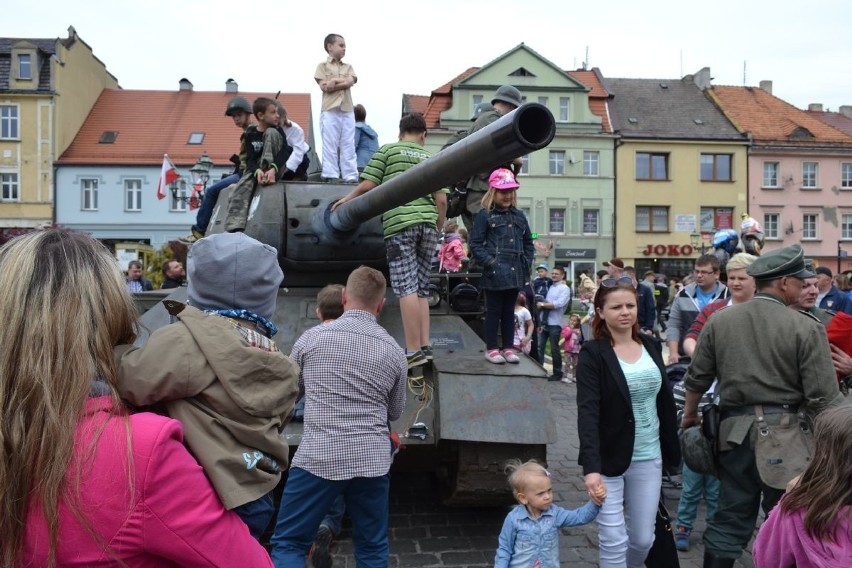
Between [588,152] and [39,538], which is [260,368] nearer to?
[39,538]

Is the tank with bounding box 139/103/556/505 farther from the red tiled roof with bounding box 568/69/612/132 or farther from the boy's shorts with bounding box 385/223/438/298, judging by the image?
the red tiled roof with bounding box 568/69/612/132

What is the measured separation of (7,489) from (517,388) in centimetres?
326

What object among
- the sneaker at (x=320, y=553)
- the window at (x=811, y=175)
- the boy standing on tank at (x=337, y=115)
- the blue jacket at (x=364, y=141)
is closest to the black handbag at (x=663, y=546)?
the sneaker at (x=320, y=553)

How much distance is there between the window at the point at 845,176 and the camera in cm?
3606

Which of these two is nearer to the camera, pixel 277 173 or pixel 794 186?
pixel 277 173

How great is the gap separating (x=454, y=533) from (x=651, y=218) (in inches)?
1269

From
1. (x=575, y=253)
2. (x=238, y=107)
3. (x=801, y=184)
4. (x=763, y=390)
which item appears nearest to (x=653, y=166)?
(x=575, y=253)

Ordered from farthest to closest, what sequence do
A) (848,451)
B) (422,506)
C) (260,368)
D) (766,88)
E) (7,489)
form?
(766,88)
(422,506)
(848,451)
(260,368)
(7,489)

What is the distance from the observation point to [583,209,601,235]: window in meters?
34.7

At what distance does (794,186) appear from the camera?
3547 centimetres

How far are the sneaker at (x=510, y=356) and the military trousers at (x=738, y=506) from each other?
1.44 meters

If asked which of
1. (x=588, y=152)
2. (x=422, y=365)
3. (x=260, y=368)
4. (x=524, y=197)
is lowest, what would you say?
(x=422, y=365)

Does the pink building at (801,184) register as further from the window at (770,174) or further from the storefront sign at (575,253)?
the storefront sign at (575,253)

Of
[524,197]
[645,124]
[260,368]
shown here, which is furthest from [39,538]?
[645,124]
